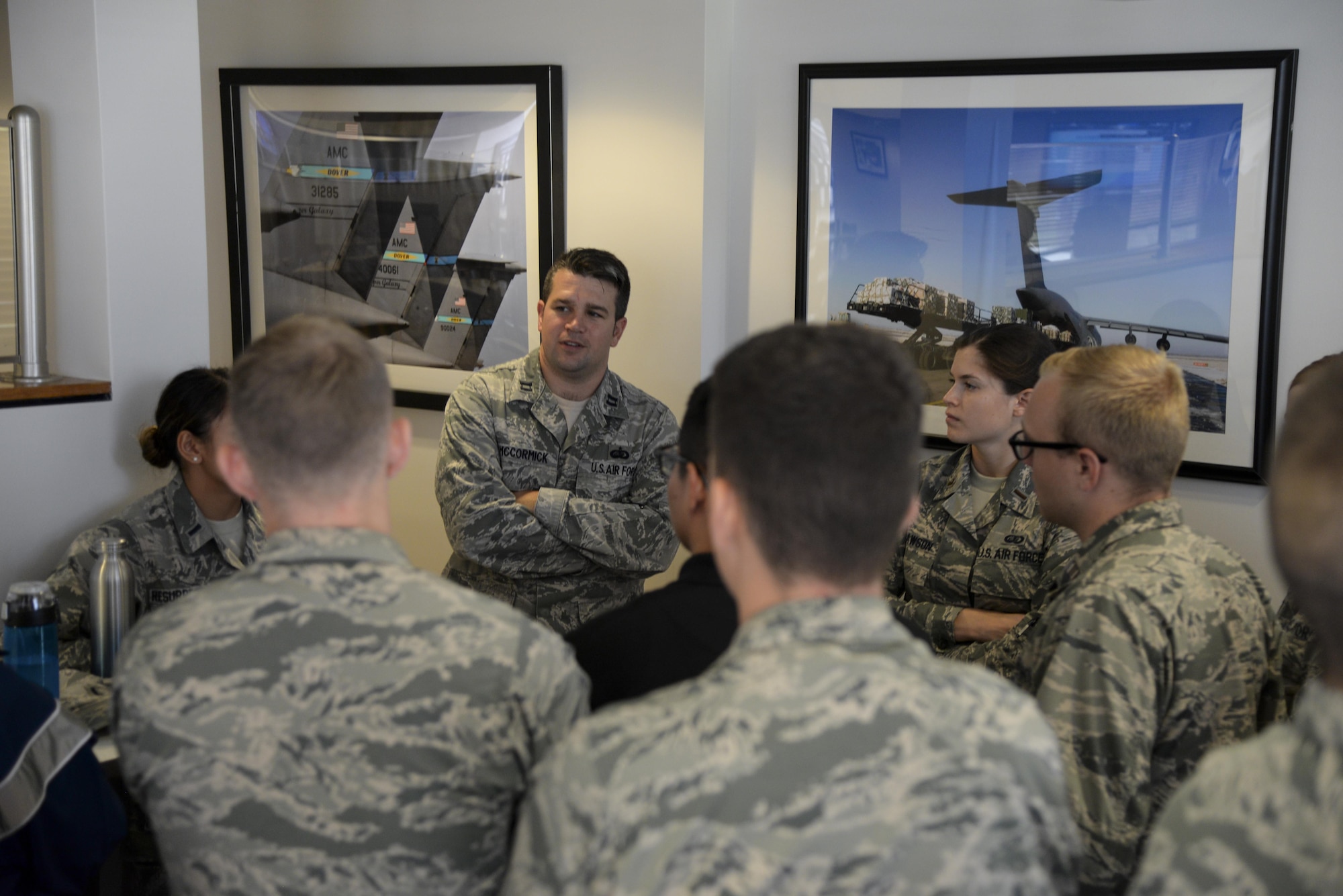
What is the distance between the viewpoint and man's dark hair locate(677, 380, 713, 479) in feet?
5.12

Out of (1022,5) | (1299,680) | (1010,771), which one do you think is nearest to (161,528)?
(1010,771)

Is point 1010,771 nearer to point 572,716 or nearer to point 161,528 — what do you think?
point 572,716

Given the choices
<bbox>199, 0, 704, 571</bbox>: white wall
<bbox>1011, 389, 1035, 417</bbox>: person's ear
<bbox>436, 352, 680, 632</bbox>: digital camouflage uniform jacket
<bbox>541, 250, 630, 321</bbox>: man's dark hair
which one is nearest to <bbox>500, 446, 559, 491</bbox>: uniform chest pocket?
<bbox>436, 352, 680, 632</bbox>: digital camouflage uniform jacket

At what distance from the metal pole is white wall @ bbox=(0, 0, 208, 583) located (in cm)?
6

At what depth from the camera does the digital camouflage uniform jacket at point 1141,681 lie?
5.48 ft

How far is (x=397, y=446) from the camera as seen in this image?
4.42ft

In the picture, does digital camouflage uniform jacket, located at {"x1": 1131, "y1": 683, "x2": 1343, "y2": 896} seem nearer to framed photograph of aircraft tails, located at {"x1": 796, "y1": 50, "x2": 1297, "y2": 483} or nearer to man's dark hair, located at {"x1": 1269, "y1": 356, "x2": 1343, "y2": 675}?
man's dark hair, located at {"x1": 1269, "y1": 356, "x2": 1343, "y2": 675}

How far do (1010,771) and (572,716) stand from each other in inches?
20.2

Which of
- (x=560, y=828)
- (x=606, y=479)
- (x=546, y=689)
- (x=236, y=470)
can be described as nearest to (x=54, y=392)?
(x=606, y=479)

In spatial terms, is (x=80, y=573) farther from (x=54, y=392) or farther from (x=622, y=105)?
(x=622, y=105)

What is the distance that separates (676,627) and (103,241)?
73.0 inches

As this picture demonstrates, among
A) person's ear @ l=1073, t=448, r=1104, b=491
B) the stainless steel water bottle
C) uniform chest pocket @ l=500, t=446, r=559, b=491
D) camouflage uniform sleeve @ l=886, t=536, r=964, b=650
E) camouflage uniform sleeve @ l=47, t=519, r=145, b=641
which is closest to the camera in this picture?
person's ear @ l=1073, t=448, r=1104, b=491

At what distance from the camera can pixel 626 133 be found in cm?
358

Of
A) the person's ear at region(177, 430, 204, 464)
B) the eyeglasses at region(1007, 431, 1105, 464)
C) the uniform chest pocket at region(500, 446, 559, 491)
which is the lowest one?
the uniform chest pocket at region(500, 446, 559, 491)
